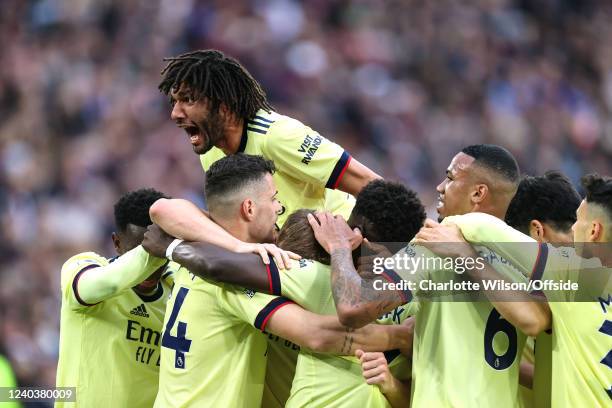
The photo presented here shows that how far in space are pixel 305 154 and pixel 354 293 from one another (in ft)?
4.37

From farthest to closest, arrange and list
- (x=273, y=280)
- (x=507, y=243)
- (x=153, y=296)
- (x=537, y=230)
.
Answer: (x=153, y=296) → (x=537, y=230) → (x=273, y=280) → (x=507, y=243)

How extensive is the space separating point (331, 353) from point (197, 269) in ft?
2.31

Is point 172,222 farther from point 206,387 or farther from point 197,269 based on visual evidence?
point 206,387

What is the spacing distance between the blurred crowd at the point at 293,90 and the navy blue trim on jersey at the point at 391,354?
619 centimetres

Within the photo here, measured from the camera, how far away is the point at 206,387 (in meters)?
4.42

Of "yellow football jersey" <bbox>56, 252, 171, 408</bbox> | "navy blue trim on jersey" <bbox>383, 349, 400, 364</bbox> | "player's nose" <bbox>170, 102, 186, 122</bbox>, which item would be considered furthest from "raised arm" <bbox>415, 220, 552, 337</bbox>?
"yellow football jersey" <bbox>56, 252, 171, 408</bbox>

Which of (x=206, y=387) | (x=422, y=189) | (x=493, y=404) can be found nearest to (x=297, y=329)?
(x=206, y=387)

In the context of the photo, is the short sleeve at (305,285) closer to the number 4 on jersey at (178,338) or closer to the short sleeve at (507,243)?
the number 4 on jersey at (178,338)

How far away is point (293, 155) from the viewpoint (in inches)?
206

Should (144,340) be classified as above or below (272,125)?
below

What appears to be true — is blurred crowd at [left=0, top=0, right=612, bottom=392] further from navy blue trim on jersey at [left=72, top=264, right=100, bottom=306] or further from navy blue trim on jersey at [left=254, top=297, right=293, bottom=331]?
navy blue trim on jersey at [left=254, top=297, right=293, bottom=331]

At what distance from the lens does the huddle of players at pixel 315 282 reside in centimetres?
417

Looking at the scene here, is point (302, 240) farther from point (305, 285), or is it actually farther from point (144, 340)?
point (144, 340)

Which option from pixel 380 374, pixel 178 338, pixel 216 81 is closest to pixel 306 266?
pixel 380 374
